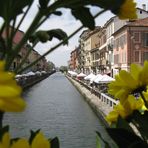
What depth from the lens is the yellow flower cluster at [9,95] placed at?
2.27 ft

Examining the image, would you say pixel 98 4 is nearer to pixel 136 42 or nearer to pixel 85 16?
pixel 85 16

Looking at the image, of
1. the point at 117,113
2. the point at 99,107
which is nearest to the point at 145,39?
the point at 99,107

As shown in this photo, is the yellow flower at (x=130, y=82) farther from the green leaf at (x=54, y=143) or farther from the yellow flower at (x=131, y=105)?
the green leaf at (x=54, y=143)

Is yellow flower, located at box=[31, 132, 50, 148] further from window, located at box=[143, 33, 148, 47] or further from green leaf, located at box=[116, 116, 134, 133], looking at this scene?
window, located at box=[143, 33, 148, 47]

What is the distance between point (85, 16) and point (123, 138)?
11.1 inches

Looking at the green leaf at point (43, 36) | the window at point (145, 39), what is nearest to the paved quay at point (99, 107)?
the green leaf at point (43, 36)

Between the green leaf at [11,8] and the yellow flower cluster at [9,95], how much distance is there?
181 millimetres

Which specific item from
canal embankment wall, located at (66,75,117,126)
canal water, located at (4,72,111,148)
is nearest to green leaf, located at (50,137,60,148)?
canal embankment wall, located at (66,75,117,126)

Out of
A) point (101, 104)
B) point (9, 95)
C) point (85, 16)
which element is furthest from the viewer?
point (101, 104)

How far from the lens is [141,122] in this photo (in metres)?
1.08

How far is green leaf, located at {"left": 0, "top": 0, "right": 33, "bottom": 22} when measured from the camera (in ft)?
2.85

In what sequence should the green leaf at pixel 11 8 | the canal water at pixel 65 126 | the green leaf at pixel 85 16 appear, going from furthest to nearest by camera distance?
the canal water at pixel 65 126, the green leaf at pixel 85 16, the green leaf at pixel 11 8

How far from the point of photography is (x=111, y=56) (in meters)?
52.2

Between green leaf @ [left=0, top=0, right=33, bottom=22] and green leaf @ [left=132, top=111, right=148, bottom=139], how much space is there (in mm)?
371
